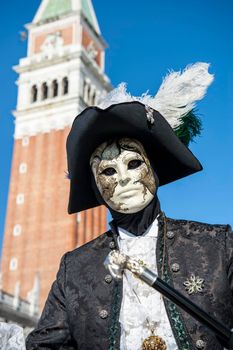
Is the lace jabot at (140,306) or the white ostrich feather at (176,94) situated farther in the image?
the white ostrich feather at (176,94)

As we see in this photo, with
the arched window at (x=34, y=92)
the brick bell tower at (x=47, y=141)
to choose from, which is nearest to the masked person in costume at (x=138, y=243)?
the brick bell tower at (x=47, y=141)

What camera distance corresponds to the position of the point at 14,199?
85.0 ft

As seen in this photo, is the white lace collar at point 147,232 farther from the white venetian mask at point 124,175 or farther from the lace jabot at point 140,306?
the white venetian mask at point 124,175

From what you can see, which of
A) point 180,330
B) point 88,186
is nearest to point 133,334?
point 180,330

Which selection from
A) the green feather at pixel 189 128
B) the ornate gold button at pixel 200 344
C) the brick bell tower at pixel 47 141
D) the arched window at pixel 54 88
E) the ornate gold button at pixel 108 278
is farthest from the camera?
the arched window at pixel 54 88

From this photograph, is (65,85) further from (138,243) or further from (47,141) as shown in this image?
(138,243)

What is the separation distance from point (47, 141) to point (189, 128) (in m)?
24.3

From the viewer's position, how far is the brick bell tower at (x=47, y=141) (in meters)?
24.3

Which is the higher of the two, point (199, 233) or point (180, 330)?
point (199, 233)

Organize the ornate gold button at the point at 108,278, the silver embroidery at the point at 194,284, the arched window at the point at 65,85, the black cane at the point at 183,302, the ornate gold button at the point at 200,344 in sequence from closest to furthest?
1. the black cane at the point at 183,302
2. the ornate gold button at the point at 200,344
3. the silver embroidery at the point at 194,284
4. the ornate gold button at the point at 108,278
5. the arched window at the point at 65,85

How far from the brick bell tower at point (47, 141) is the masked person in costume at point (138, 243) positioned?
2056cm

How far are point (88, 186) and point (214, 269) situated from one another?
0.71 m

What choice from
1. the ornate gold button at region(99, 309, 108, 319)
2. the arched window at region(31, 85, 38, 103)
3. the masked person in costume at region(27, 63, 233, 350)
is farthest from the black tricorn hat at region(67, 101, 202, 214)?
the arched window at region(31, 85, 38, 103)

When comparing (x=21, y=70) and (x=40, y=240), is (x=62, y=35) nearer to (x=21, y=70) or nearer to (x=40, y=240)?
(x=21, y=70)
